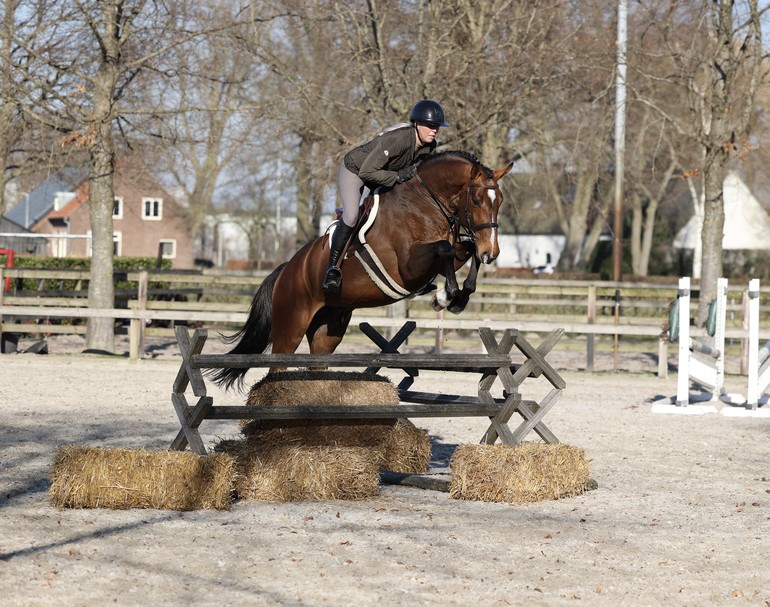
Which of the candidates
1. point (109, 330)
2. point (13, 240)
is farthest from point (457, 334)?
point (13, 240)

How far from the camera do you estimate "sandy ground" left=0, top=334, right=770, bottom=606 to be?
187 inches

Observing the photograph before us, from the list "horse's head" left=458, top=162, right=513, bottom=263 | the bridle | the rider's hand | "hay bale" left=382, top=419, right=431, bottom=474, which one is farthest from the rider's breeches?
"hay bale" left=382, top=419, right=431, bottom=474

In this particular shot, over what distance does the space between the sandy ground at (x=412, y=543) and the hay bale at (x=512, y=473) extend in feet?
0.31

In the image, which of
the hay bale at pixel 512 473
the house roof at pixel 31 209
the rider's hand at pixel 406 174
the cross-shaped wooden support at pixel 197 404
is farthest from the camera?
the house roof at pixel 31 209

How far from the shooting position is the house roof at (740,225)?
51.4 m

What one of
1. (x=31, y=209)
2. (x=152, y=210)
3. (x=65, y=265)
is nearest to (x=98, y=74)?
(x=65, y=265)

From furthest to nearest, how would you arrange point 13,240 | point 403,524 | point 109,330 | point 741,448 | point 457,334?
1. point 13,240
2. point 457,334
3. point 109,330
4. point 741,448
5. point 403,524

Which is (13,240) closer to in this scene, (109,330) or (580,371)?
(109,330)

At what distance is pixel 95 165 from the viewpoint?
17656 millimetres

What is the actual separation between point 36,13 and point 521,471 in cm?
1279

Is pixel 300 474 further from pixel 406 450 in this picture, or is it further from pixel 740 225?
pixel 740 225

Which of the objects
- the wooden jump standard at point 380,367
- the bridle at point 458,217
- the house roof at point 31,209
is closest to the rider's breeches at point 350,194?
the bridle at point 458,217

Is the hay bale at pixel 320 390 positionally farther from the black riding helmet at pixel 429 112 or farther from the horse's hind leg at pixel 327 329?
the black riding helmet at pixel 429 112

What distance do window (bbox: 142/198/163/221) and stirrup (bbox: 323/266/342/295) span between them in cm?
5561
